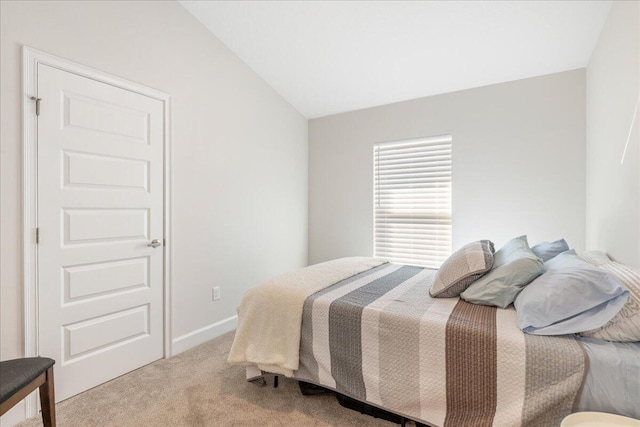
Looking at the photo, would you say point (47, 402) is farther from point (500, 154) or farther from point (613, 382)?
point (500, 154)

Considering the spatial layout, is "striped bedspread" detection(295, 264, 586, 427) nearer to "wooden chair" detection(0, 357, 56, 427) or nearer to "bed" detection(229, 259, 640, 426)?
"bed" detection(229, 259, 640, 426)

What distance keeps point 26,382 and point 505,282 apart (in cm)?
236

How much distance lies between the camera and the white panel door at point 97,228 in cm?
185

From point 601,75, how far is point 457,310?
2.11 m

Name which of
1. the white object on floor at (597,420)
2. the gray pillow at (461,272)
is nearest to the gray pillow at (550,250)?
the gray pillow at (461,272)

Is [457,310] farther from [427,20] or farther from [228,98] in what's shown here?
[228,98]

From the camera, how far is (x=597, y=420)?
3.47 ft

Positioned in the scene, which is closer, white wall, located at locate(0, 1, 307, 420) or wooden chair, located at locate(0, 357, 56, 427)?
wooden chair, located at locate(0, 357, 56, 427)

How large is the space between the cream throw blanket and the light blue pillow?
1.14m

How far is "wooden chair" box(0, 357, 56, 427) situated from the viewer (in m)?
1.24

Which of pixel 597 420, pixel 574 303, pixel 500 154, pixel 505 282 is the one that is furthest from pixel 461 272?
pixel 500 154

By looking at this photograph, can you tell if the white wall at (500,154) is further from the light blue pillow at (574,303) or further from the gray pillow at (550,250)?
the light blue pillow at (574,303)

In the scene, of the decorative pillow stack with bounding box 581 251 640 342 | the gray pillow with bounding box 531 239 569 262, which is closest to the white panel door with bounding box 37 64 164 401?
the decorative pillow stack with bounding box 581 251 640 342

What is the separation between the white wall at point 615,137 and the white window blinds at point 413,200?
1.19 meters
